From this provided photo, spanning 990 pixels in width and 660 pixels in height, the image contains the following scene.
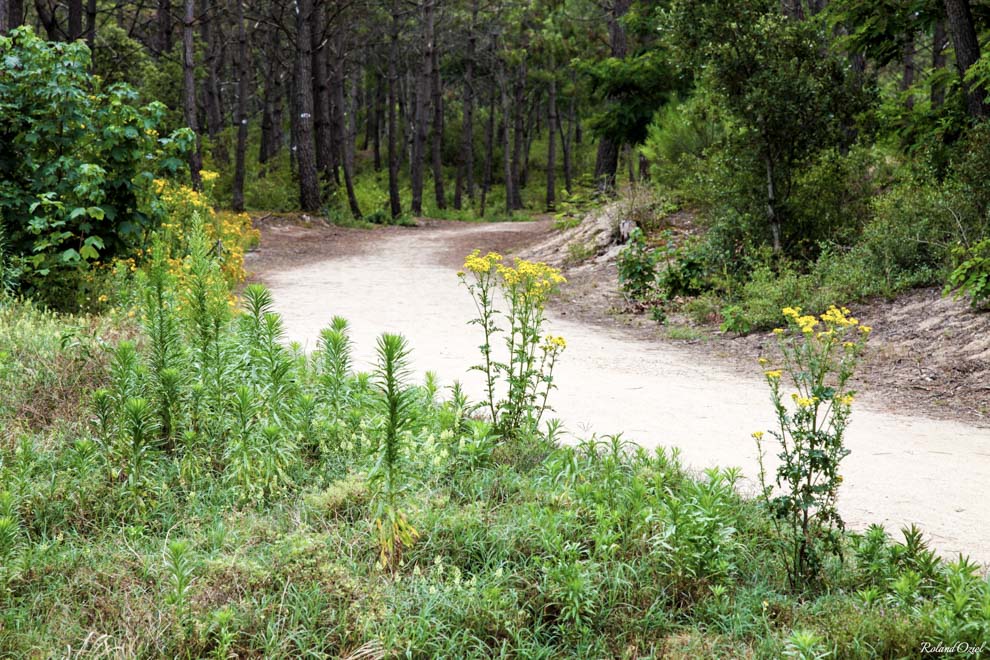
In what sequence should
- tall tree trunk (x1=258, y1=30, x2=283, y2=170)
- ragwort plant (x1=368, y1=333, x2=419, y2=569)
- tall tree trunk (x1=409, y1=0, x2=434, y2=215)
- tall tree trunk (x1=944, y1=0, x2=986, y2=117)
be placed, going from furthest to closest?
tall tree trunk (x1=258, y1=30, x2=283, y2=170)
tall tree trunk (x1=409, y1=0, x2=434, y2=215)
tall tree trunk (x1=944, y1=0, x2=986, y2=117)
ragwort plant (x1=368, y1=333, x2=419, y2=569)

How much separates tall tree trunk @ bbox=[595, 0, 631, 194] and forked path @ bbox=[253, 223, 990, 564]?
9.05m

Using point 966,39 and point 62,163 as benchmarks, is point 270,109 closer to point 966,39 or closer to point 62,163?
point 62,163

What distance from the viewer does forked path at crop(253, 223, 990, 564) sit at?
4.37 metres

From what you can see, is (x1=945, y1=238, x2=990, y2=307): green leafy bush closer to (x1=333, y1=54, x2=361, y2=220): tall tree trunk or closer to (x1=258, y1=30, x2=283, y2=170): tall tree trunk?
(x1=333, y1=54, x2=361, y2=220): tall tree trunk

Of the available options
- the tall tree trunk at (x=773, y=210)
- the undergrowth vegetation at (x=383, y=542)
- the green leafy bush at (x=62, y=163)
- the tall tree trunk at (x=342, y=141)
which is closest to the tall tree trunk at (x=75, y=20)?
the tall tree trunk at (x=342, y=141)

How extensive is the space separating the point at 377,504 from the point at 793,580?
72.7 inches

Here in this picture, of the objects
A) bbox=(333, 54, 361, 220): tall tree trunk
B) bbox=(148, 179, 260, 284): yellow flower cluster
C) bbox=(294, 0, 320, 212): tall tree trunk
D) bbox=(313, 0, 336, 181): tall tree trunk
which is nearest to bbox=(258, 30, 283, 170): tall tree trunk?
bbox=(333, 54, 361, 220): tall tree trunk

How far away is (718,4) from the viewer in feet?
34.6

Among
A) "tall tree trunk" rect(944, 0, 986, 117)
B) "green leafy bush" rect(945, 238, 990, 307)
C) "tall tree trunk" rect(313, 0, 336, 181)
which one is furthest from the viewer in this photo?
"tall tree trunk" rect(313, 0, 336, 181)

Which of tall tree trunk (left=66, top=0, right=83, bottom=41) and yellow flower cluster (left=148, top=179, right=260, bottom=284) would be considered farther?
tall tree trunk (left=66, top=0, right=83, bottom=41)

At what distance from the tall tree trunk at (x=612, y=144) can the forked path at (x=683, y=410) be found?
29.7ft

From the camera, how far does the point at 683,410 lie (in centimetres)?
620

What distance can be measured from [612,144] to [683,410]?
15661mm

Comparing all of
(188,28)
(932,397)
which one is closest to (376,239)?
(188,28)
